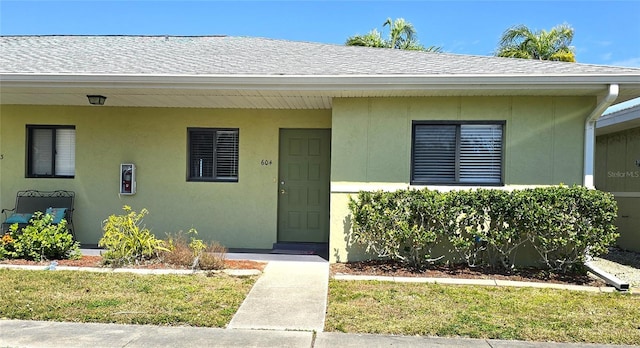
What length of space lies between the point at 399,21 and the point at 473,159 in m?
17.4

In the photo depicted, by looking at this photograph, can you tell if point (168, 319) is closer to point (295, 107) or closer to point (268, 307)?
point (268, 307)

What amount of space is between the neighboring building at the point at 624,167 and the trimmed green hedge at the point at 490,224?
4.04 metres

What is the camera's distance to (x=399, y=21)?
2278cm

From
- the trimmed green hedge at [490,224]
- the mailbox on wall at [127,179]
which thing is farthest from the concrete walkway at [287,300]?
the mailbox on wall at [127,179]

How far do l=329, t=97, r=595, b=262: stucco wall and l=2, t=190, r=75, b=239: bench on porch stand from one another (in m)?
5.39

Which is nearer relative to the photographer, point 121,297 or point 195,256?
point 121,297

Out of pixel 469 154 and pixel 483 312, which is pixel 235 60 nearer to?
pixel 469 154

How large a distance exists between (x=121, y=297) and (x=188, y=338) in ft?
5.21

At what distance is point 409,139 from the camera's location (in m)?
7.29

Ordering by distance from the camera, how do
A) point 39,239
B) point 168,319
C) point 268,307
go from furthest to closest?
point 39,239 → point 268,307 → point 168,319

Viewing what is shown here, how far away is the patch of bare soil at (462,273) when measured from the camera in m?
6.41

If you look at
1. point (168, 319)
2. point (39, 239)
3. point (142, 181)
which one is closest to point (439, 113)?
point (168, 319)

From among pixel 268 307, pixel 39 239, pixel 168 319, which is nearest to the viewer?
pixel 168 319

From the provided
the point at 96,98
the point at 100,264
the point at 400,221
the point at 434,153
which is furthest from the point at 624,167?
the point at 96,98
